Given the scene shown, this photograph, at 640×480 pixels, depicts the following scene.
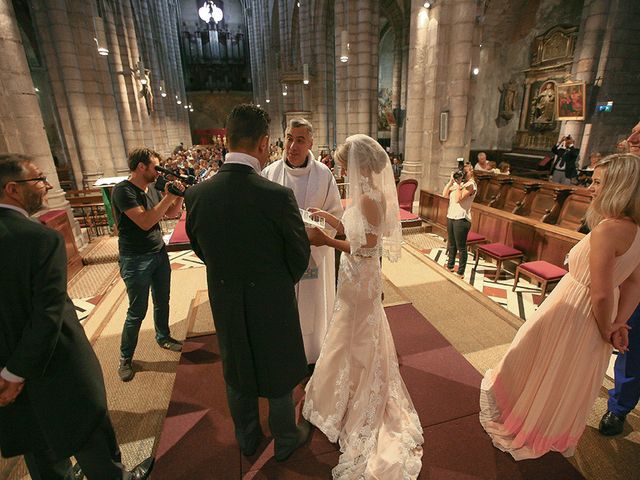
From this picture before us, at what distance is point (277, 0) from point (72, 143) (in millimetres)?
18284

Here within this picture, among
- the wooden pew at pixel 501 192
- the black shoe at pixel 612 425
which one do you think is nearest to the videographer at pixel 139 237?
the black shoe at pixel 612 425

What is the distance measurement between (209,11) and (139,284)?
146ft

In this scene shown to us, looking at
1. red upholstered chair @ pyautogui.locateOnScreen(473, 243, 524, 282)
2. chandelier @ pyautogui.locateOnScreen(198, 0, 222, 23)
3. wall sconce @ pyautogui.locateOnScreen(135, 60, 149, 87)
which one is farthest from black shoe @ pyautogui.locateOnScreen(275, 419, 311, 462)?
chandelier @ pyautogui.locateOnScreen(198, 0, 222, 23)

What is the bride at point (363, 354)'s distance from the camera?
209 centimetres

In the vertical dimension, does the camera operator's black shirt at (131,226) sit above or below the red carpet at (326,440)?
above

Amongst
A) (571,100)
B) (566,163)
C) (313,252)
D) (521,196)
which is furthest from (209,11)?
(313,252)

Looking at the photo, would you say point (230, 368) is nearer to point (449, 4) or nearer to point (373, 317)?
point (373, 317)

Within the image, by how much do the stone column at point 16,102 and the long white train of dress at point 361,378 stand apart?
669cm

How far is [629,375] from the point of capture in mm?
2406

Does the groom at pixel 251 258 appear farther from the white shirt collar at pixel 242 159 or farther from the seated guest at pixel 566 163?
the seated guest at pixel 566 163

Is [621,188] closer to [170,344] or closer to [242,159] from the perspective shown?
[242,159]

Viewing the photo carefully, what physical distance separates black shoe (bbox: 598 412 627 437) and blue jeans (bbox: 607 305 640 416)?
4cm

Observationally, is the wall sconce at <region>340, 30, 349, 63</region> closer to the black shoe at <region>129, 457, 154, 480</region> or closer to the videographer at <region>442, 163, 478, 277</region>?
the videographer at <region>442, 163, 478, 277</region>

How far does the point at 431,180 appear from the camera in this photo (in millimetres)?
9867
